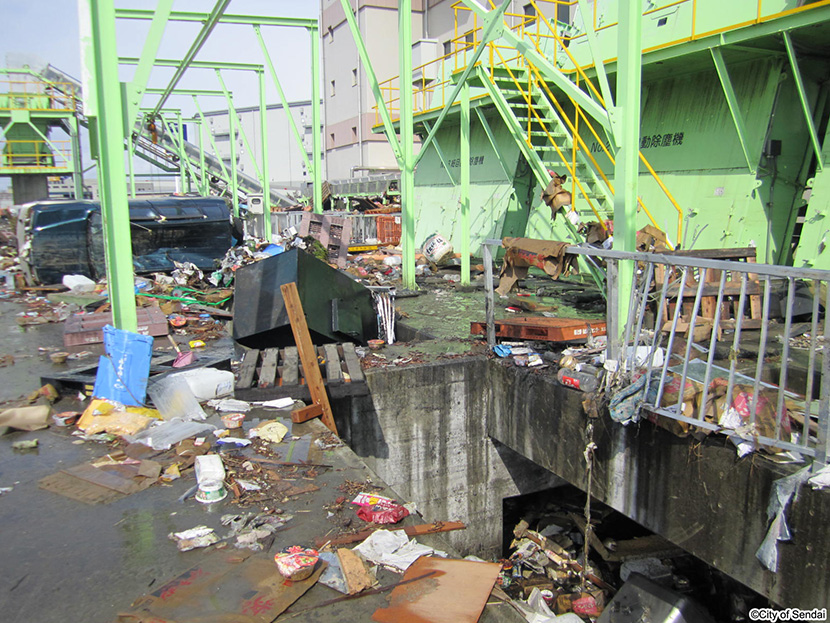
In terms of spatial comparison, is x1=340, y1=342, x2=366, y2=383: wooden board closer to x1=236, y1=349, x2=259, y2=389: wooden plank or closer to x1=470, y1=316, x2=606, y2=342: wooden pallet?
x1=236, y1=349, x2=259, y2=389: wooden plank

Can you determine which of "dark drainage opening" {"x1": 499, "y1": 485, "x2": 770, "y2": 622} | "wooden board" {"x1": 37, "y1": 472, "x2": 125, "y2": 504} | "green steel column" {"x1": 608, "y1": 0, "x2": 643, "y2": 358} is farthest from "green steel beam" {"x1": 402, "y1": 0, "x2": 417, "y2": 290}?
"wooden board" {"x1": 37, "y1": 472, "x2": 125, "y2": 504}

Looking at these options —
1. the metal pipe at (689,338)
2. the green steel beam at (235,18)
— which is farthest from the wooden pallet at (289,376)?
the green steel beam at (235,18)

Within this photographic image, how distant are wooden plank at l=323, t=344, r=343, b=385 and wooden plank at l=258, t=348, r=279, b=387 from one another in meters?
0.51

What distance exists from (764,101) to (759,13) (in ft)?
4.82

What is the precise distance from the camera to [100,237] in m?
11.7

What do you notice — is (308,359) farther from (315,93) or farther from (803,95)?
(315,93)

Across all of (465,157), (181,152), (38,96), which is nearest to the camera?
(465,157)

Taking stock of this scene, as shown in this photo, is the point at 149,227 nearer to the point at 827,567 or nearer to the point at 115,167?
the point at 115,167

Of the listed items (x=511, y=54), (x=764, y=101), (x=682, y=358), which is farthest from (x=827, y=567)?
(x=511, y=54)

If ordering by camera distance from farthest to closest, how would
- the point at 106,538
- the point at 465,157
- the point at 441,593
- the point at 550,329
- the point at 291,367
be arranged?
the point at 465,157 < the point at 550,329 < the point at 291,367 < the point at 106,538 < the point at 441,593

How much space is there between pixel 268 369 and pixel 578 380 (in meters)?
2.92

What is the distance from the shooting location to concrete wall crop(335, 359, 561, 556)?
6.31 meters

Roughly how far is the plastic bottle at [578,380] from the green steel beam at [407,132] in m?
5.31

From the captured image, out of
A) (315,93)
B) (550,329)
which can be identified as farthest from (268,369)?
(315,93)
